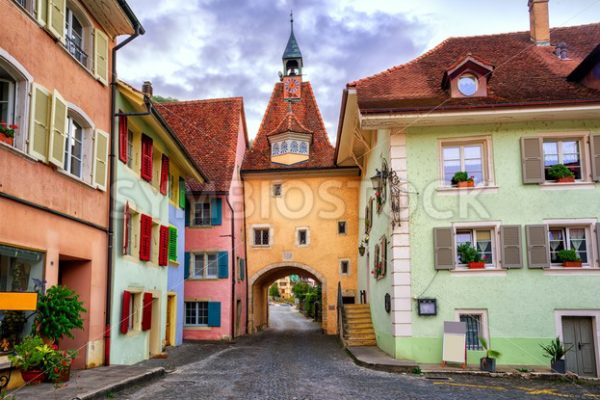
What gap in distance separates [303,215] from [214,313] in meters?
6.62

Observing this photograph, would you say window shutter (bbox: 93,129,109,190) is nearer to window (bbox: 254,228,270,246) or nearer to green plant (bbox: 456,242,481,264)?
green plant (bbox: 456,242,481,264)

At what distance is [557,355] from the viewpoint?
13695 mm

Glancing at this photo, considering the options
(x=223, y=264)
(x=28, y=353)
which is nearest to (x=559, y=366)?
(x=28, y=353)

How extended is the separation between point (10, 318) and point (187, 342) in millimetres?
15092

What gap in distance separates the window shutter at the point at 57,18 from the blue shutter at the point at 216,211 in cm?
1522

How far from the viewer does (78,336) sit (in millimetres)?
12086

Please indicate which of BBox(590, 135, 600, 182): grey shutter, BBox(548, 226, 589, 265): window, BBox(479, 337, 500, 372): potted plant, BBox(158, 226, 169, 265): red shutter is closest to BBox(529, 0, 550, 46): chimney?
BBox(590, 135, 600, 182): grey shutter

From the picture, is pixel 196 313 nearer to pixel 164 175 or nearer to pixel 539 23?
pixel 164 175

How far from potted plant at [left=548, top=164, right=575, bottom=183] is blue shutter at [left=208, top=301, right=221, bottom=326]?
15119 millimetres

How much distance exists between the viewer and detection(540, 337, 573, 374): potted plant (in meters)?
13.6

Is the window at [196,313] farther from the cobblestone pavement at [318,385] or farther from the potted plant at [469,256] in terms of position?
the potted plant at [469,256]

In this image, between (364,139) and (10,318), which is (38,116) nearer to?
(10,318)

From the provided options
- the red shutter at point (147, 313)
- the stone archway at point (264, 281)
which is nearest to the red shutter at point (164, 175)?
the red shutter at point (147, 313)

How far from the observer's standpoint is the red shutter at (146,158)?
52.5 ft
